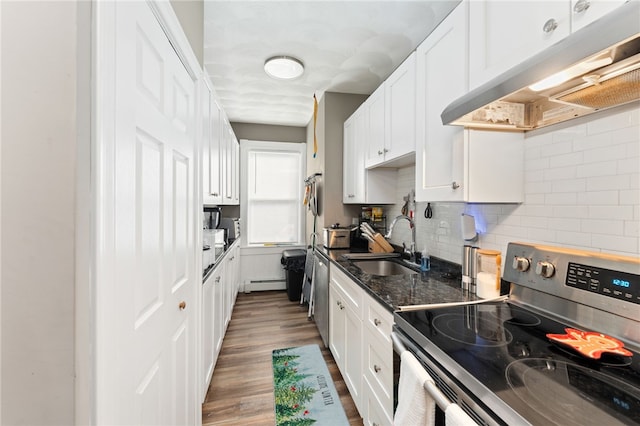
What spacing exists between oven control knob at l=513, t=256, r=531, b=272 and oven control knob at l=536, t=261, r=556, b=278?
5 cm

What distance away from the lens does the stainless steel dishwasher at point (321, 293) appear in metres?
2.49

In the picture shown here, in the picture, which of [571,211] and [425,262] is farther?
[425,262]

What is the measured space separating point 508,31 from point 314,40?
1465mm

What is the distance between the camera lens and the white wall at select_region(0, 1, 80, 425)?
54 cm

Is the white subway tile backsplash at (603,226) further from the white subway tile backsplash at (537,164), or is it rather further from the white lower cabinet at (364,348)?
the white lower cabinet at (364,348)

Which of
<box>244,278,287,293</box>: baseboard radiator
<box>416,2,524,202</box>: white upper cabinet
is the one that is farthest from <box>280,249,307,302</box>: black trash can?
<box>416,2,524,202</box>: white upper cabinet

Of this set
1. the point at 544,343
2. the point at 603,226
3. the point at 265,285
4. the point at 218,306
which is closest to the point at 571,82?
the point at 603,226

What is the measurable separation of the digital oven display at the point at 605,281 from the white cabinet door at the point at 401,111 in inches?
39.0

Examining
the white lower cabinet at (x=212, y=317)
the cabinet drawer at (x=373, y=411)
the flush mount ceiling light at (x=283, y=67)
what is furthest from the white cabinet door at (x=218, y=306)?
the flush mount ceiling light at (x=283, y=67)

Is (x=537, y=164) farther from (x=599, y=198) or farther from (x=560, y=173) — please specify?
A: (x=599, y=198)

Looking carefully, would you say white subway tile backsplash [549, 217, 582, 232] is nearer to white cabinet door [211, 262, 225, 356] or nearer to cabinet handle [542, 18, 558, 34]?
cabinet handle [542, 18, 558, 34]

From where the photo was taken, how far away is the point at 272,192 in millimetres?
4348

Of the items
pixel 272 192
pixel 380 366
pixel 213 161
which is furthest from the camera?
pixel 272 192

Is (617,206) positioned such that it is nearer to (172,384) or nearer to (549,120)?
(549,120)
